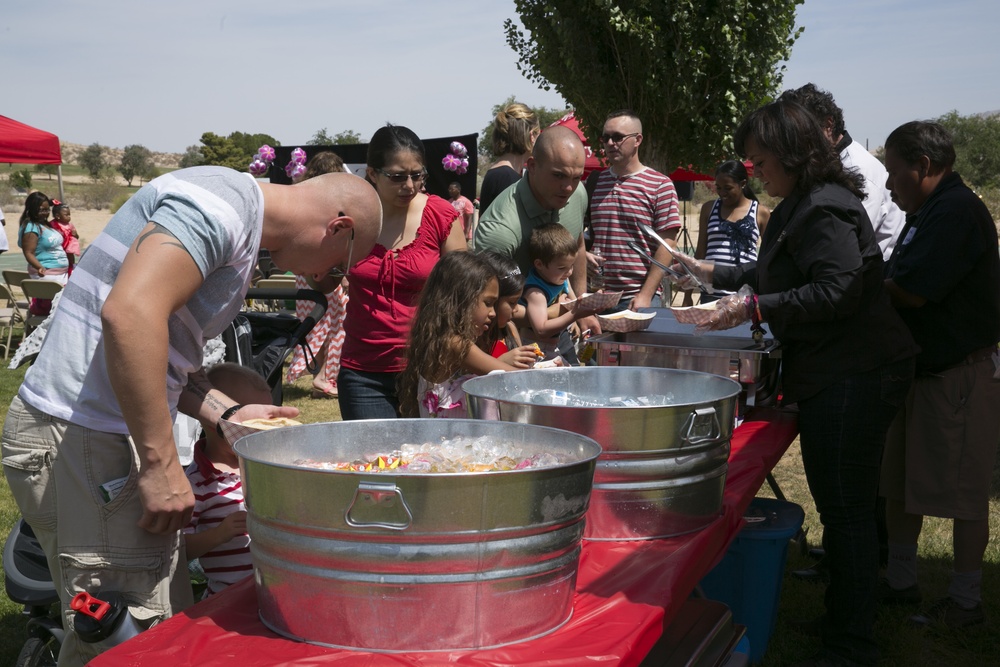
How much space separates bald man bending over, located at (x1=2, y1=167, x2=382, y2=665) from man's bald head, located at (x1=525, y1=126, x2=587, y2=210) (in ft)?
5.30

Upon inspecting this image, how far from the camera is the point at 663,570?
1581 mm

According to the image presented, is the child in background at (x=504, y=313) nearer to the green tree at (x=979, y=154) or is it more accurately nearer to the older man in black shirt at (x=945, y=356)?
the older man in black shirt at (x=945, y=356)

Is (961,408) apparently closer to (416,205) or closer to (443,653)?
→ (416,205)

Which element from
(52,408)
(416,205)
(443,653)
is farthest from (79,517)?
(416,205)

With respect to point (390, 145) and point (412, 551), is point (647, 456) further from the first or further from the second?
point (390, 145)

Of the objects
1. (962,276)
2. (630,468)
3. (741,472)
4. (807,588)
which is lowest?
(807,588)

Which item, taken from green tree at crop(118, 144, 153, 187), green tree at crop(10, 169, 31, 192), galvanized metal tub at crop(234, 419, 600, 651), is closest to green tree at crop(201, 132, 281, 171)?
green tree at crop(10, 169, 31, 192)

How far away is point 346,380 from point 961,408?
2.12 m

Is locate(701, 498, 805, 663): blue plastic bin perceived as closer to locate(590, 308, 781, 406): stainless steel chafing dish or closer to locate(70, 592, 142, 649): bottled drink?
locate(590, 308, 781, 406): stainless steel chafing dish

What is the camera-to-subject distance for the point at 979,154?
1578 inches

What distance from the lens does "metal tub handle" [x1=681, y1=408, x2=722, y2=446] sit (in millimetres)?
1673

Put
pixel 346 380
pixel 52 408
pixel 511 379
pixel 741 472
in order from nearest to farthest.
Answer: pixel 52 408, pixel 511 379, pixel 741 472, pixel 346 380

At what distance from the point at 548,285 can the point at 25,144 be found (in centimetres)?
927

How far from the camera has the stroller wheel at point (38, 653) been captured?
2254 millimetres
